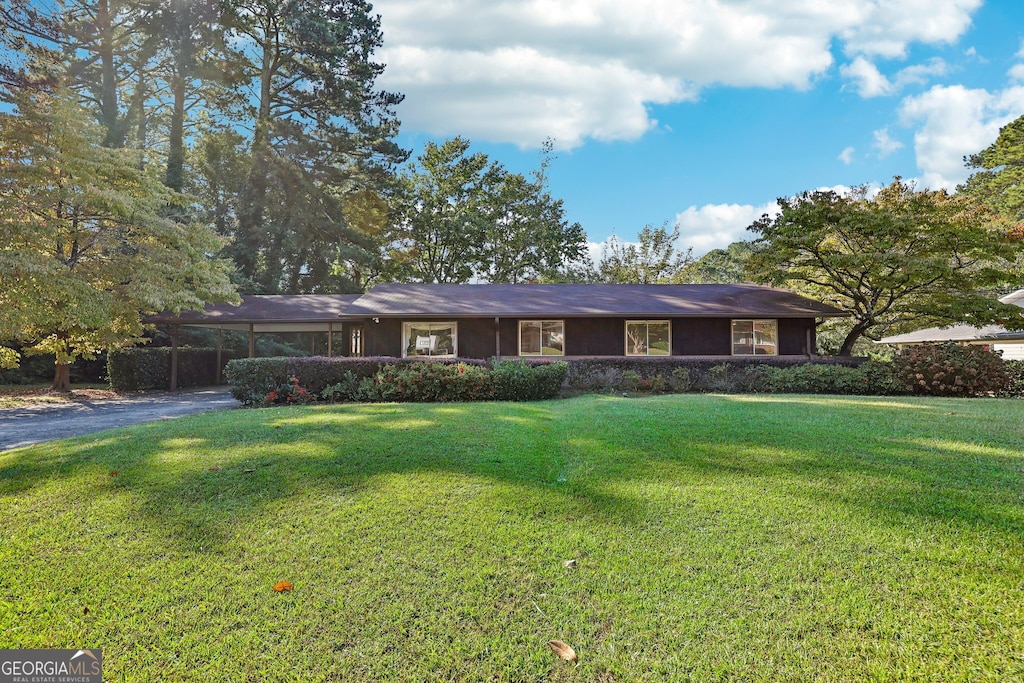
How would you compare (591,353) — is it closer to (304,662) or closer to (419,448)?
(419,448)

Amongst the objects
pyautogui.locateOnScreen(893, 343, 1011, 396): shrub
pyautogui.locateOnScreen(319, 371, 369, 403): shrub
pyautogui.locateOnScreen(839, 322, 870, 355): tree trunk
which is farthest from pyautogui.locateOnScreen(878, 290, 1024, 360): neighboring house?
pyautogui.locateOnScreen(319, 371, 369, 403): shrub

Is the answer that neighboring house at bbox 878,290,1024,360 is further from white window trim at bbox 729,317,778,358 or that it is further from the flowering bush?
the flowering bush

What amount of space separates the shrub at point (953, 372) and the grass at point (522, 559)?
29.2ft

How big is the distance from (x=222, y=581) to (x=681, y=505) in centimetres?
325

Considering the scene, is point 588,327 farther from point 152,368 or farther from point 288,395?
point 152,368

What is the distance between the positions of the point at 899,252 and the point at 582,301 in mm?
9811

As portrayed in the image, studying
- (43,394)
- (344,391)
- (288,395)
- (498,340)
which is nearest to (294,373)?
(288,395)

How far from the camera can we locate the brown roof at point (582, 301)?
16703mm

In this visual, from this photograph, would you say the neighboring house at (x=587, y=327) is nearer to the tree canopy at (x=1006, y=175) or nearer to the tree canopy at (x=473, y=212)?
the tree canopy at (x=473, y=212)

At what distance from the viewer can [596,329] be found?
57.3ft

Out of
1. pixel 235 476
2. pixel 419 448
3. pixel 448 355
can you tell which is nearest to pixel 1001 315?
pixel 448 355

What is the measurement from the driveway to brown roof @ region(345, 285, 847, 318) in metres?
5.37

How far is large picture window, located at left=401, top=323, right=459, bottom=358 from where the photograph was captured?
17312mm

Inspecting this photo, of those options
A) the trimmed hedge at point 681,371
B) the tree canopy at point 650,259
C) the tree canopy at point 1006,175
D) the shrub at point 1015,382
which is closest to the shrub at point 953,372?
the shrub at point 1015,382
